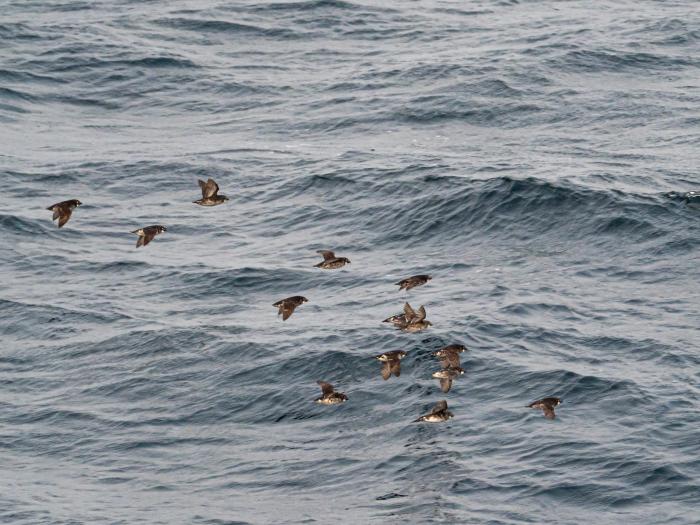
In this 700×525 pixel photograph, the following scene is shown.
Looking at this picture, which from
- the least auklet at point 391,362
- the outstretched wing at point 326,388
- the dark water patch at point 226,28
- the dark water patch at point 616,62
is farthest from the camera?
the dark water patch at point 226,28

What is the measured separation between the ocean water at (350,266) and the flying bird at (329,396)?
638 millimetres

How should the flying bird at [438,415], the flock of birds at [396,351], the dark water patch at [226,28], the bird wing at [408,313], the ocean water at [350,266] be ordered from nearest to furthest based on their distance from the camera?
the ocean water at [350,266]
the flying bird at [438,415]
the flock of birds at [396,351]
the bird wing at [408,313]
the dark water patch at [226,28]

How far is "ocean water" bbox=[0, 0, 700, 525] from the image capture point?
113ft

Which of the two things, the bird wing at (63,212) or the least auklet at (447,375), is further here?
the least auklet at (447,375)

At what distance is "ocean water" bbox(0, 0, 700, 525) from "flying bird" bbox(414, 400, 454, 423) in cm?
55

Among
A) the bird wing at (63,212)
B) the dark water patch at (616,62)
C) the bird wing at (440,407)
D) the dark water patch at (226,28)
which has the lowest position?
the dark water patch at (226,28)

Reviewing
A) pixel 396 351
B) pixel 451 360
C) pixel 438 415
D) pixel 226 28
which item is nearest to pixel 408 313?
pixel 396 351

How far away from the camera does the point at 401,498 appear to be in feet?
108

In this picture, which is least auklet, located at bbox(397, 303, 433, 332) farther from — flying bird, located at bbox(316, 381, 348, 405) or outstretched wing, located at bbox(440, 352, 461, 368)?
flying bird, located at bbox(316, 381, 348, 405)

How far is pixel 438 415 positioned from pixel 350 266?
10983 millimetres

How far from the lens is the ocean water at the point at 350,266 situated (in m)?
34.3

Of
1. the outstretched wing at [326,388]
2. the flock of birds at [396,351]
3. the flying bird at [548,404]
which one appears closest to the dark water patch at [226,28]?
the flock of birds at [396,351]

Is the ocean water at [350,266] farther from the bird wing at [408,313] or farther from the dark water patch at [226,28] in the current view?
the bird wing at [408,313]

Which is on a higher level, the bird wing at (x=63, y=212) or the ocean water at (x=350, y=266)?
the bird wing at (x=63, y=212)
